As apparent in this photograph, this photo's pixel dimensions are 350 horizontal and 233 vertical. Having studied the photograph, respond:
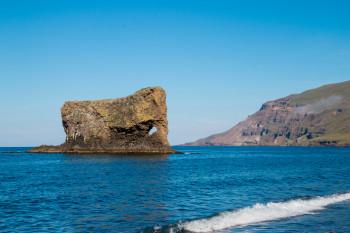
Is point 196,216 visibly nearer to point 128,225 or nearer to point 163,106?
point 128,225

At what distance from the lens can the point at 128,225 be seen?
27562 mm

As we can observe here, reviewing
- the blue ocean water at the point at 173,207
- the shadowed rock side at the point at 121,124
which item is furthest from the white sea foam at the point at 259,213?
the shadowed rock side at the point at 121,124

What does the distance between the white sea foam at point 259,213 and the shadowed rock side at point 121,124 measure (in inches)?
3815

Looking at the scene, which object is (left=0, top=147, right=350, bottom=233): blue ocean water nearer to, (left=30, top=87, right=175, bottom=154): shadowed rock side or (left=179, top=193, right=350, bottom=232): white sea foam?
(left=179, top=193, right=350, bottom=232): white sea foam

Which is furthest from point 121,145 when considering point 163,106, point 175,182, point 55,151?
point 175,182

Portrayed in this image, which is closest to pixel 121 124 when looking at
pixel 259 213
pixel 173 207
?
pixel 173 207

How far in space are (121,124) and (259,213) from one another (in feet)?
346

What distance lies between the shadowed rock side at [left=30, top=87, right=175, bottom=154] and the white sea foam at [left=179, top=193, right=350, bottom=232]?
Answer: 9690 centimetres

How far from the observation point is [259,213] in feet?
103

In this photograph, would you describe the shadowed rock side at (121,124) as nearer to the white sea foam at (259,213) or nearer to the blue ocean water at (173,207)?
the blue ocean water at (173,207)

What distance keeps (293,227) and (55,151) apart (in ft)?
455

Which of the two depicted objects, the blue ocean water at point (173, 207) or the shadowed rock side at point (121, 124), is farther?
the shadowed rock side at point (121, 124)

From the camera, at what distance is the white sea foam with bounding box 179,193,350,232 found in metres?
26.9

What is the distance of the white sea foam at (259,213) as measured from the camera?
88.2ft
